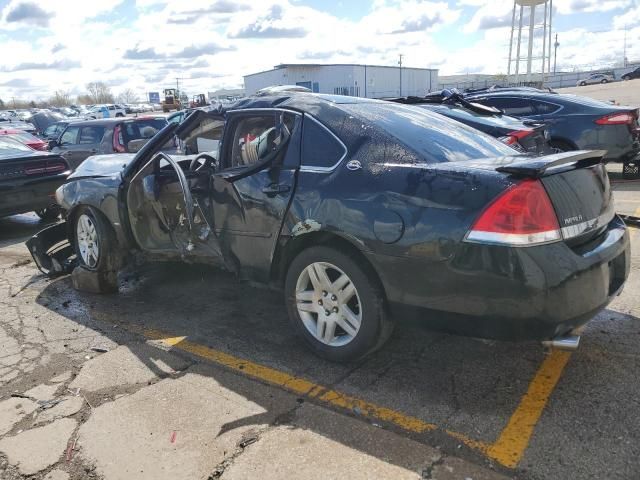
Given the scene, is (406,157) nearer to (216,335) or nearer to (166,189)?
(216,335)

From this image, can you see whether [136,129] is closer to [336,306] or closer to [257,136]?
[257,136]

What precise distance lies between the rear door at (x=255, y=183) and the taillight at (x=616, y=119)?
22.7ft

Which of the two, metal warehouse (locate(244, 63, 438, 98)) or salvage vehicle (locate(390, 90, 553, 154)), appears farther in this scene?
metal warehouse (locate(244, 63, 438, 98))

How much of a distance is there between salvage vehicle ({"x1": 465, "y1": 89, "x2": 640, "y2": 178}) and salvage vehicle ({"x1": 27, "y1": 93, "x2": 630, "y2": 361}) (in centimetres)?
582

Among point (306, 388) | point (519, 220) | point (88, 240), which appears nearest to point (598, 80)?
point (88, 240)

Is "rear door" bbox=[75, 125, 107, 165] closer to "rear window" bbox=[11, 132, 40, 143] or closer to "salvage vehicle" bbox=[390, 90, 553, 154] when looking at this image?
"rear window" bbox=[11, 132, 40, 143]

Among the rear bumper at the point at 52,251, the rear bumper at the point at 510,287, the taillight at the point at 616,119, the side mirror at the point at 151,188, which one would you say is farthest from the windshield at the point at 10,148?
the taillight at the point at 616,119

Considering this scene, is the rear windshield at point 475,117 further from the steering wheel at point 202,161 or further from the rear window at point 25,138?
the rear window at point 25,138

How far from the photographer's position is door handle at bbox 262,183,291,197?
11.9 ft

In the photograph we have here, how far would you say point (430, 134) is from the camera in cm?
357

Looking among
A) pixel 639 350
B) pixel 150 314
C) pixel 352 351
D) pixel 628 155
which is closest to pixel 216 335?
pixel 150 314

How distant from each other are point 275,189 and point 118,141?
8.46 metres

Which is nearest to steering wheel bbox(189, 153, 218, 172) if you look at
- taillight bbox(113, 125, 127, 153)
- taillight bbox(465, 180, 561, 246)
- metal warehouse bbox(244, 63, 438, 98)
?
taillight bbox(465, 180, 561, 246)

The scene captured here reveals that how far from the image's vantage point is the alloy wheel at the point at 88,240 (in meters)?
5.31
